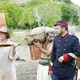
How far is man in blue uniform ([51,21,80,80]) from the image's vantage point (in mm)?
5508

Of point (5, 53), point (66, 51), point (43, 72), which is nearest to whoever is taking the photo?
point (66, 51)

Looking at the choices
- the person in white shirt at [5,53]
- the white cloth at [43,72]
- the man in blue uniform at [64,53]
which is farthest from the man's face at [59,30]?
the white cloth at [43,72]

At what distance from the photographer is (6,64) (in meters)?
5.79

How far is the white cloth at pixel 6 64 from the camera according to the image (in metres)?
5.68

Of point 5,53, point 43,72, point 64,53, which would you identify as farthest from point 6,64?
point 43,72

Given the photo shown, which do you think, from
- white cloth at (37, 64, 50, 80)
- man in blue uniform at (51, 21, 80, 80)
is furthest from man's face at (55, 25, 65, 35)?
white cloth at (37, 64, 50, 80)

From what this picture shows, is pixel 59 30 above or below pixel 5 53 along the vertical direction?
above

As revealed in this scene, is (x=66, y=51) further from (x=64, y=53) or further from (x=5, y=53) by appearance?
(x=5, y=53)

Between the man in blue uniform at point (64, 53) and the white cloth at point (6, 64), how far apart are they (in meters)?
0.69

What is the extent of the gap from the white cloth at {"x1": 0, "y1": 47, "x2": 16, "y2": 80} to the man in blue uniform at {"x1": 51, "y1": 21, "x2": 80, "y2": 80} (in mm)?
686

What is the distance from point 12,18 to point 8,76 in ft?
186

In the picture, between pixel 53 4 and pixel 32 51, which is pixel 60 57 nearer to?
pixel 32 51

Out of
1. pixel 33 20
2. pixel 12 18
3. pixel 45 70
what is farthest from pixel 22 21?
pixel 45 70

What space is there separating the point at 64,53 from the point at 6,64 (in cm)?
90
